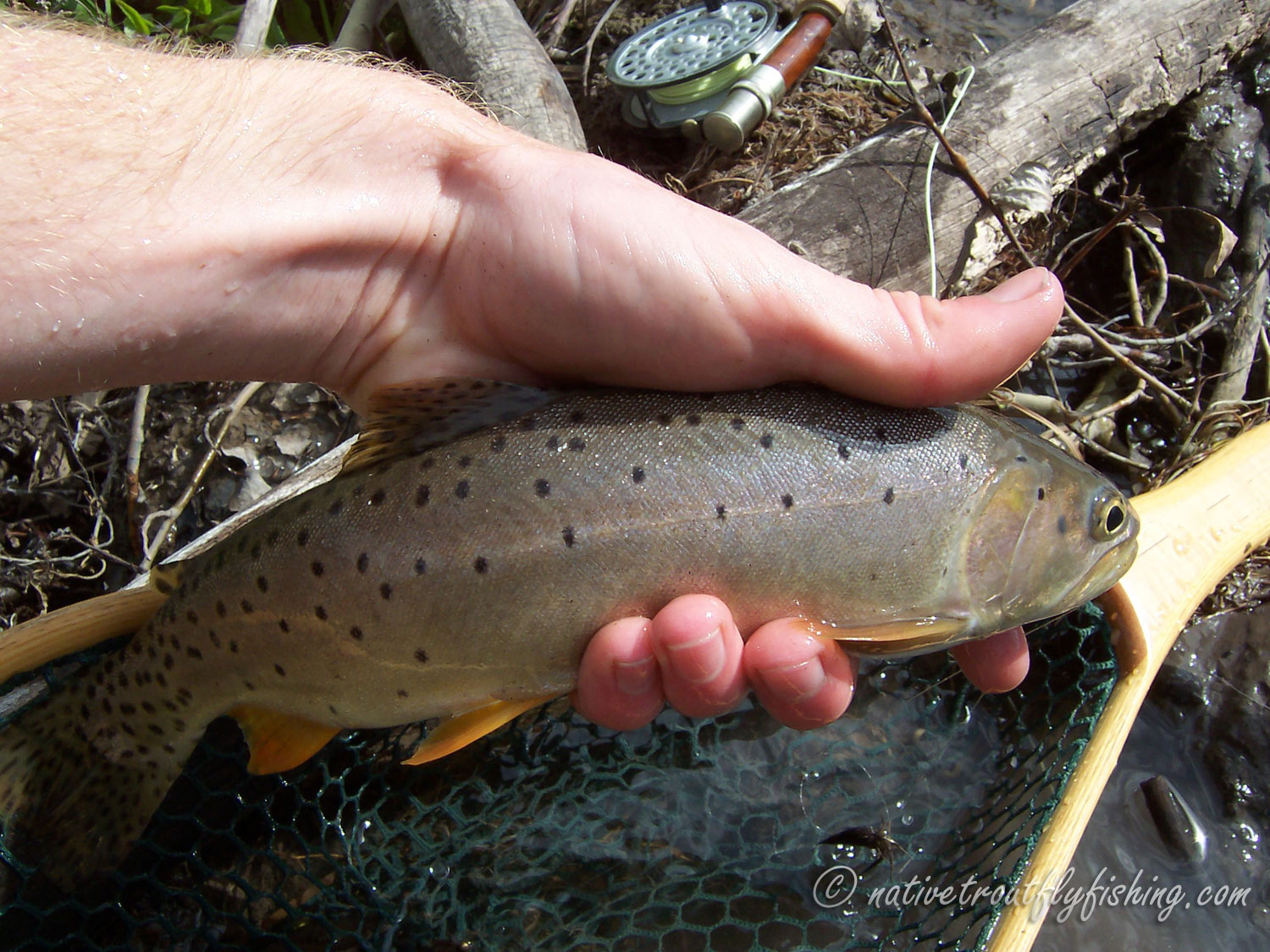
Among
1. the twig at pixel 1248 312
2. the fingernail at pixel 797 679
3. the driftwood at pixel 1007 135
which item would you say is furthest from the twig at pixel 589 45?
the fingernail at pixel 797 679

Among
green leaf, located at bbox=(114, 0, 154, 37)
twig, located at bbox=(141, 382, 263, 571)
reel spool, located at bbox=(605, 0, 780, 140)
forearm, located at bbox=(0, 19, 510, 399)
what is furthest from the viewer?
green leaf, located at bbox=(114, 0, 154, 37)

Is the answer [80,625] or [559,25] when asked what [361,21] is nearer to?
[559,25]

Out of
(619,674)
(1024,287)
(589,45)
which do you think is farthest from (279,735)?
(589,45)

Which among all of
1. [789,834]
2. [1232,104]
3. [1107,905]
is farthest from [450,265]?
[1232,104]

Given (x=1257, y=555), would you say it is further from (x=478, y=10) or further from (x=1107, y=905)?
(x=478, y=10)

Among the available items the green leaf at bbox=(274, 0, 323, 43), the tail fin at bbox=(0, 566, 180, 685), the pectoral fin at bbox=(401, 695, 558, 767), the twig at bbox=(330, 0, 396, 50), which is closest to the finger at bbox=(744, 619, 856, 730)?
the pectoral fin at bbox=(401, 695, 558, 767)

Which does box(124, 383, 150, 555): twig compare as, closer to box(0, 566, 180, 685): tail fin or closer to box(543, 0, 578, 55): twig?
box(0, 566, 180, 685): tail fin

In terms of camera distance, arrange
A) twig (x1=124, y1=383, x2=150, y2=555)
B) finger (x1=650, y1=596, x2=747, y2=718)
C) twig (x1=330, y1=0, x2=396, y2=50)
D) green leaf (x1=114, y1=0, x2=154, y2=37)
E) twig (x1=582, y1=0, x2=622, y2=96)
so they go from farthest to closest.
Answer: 1. twig (x1=582, y1=0, x2=622, y2=96)
2. twig (x1=330, y1=0, x2=396, y2=50)
3. green leaf (x1=114, y1=0, x2=154, y2=37)
4. twig (x1=124, y1=383, x2=150, y2=555)
5. finger (x1=650, y1=596, x2=747, y2=718)

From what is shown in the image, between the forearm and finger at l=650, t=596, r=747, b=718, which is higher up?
the forearm
